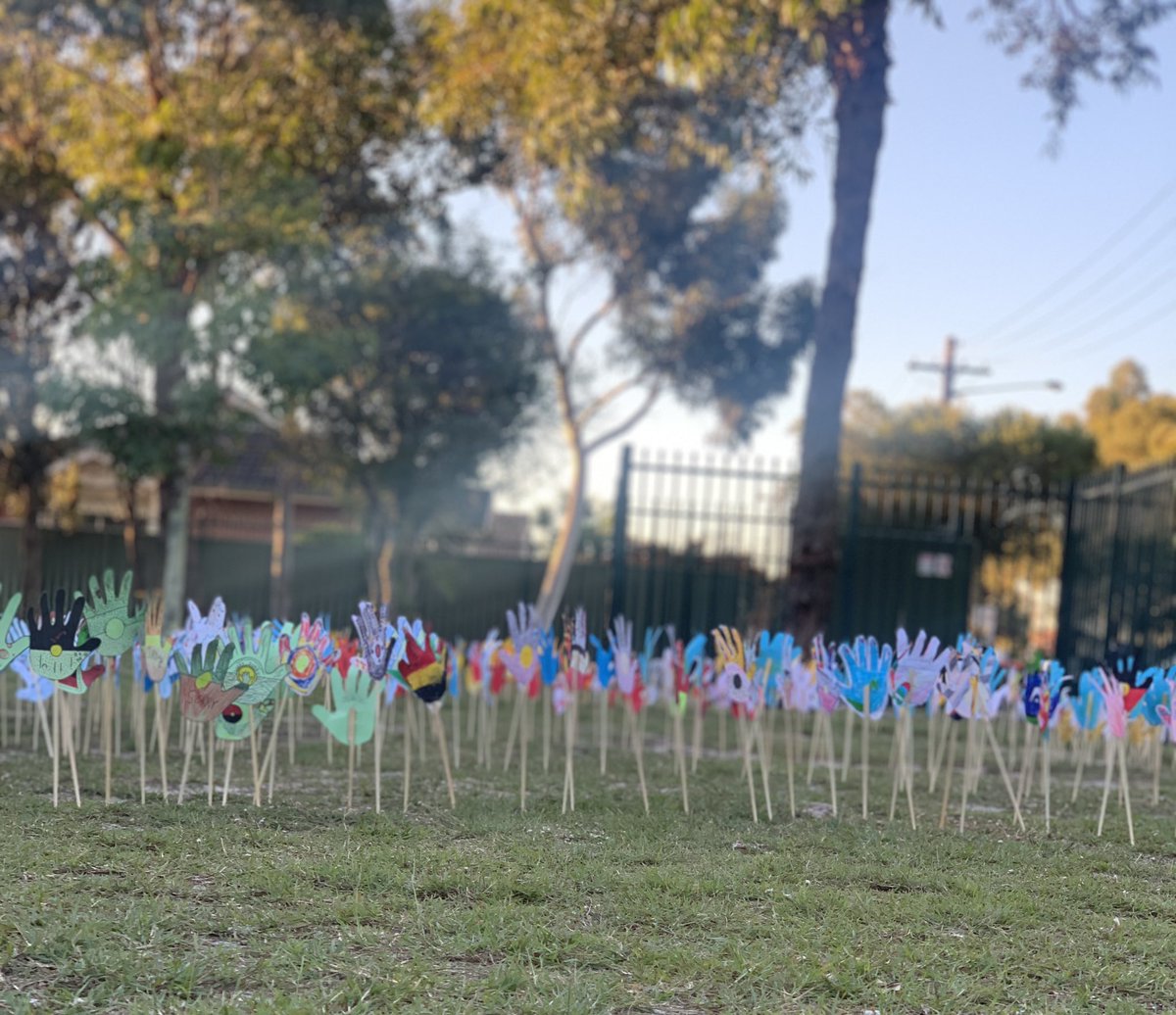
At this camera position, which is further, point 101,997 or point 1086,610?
point 1086,610

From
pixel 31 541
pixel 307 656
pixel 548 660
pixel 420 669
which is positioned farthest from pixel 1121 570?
pixel 31 541

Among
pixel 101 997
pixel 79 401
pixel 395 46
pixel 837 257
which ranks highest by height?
pixel 395 46

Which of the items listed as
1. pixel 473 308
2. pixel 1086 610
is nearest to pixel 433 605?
pixel 473 308

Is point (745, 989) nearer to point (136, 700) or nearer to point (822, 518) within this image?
point (136, 700)

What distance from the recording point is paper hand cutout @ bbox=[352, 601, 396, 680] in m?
6.62

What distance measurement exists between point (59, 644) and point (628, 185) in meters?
18.0

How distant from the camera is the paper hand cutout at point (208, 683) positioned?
21.2ft

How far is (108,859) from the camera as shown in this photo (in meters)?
5.21

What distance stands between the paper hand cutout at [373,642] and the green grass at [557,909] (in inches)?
26.5

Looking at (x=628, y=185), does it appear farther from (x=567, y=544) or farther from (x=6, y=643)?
(x=6, y=643)

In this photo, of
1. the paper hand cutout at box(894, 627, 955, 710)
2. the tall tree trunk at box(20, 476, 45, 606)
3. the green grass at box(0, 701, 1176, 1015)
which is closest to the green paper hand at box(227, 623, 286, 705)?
the green grass at box(0, 701, 1176, 1015)

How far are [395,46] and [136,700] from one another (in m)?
13.1

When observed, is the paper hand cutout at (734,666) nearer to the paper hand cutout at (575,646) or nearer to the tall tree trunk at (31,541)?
the paper hand cutout at (575,646)

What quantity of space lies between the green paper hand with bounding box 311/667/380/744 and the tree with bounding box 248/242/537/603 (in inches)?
585
